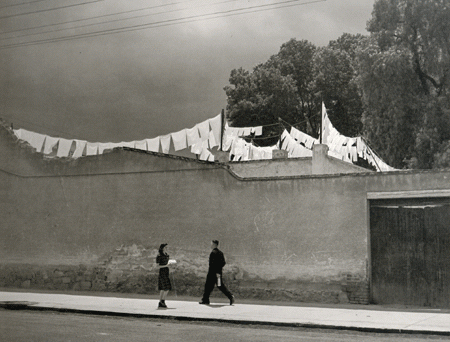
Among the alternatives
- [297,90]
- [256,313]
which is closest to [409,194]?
[256,313]

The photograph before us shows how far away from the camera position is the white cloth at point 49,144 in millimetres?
21922

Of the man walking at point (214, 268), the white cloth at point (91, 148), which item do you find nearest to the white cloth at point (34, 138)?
the white cloth at point (91, 148)

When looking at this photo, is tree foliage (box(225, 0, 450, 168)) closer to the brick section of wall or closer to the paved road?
the brick section of wall

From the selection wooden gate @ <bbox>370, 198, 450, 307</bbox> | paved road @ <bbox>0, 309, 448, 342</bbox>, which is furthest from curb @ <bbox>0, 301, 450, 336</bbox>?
wooden gate @ <bbox>370, 198, 450, 307</bbox>

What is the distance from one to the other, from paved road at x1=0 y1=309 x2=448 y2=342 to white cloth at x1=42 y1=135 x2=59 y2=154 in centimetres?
969

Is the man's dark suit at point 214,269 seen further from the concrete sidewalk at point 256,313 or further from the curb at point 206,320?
the curb at point 206,320

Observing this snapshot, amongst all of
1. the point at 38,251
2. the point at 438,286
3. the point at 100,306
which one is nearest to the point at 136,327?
the point at 100,306

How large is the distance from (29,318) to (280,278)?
21.9 feet

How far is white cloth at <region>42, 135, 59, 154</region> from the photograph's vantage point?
21.9m

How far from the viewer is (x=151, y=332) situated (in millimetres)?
11195

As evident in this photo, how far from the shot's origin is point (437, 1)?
3039 centimetres

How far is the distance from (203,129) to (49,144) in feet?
18.7

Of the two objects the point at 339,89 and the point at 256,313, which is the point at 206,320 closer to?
the point at 256,313

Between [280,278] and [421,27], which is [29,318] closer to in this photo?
[280,278]
